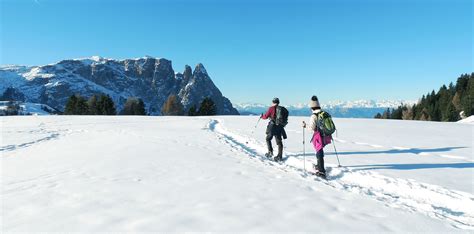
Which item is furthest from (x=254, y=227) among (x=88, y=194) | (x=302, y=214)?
(x=88, y=194)

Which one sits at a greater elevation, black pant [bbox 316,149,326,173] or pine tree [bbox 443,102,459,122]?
pine tree [bbox 443,102,459,122]

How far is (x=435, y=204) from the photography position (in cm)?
823

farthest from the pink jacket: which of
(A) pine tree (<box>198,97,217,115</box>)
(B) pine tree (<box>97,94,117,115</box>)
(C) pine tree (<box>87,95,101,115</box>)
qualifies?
(C) pine tree (<box>87,95,101,115</box>)

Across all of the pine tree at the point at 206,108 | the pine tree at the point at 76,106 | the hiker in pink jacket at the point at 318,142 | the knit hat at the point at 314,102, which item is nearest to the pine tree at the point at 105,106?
the pine tree at the point at 76,106

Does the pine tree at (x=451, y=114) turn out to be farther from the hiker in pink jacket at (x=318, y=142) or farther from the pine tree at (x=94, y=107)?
the hiker in pink jacket at (x=318, y=142)

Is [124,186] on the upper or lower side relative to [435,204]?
upper

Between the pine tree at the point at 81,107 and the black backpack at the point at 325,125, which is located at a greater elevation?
the pine tree at the point at 81,107

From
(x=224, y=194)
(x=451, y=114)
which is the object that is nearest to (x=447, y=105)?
(x=451, y=114)

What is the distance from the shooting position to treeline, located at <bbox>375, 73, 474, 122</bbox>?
324ft

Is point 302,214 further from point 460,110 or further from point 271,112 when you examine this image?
point 460,110

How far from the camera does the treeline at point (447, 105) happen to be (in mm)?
98875

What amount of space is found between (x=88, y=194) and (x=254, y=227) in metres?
4.13

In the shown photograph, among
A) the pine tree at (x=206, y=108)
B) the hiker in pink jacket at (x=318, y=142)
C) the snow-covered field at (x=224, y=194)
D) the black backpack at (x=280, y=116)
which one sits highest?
the pine tree at (x=206, y=108)

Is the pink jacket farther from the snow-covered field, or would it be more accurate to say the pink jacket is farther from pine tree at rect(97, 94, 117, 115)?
pine tree at rect(97, 94, 117, 115)
